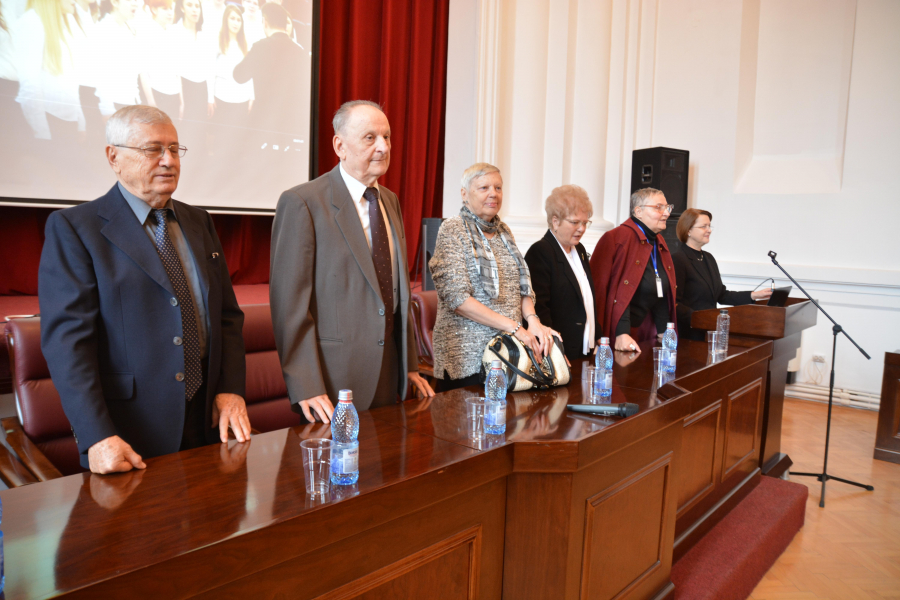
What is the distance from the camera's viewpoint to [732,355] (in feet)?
9.34

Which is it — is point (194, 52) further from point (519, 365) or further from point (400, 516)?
point (400, 516)

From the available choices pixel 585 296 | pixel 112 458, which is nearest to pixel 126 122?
pixel 112 458

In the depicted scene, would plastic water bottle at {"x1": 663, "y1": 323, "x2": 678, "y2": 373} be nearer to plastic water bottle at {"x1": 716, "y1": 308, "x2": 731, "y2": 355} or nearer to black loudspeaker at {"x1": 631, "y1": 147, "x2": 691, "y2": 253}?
plastic water bottle at {"x1": 716, "y1": 308, "x2": 731, "y2": 355}

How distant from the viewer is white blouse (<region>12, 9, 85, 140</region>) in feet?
10.6

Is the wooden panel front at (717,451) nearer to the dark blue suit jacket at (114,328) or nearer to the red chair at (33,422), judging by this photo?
the dark blue suit jacket at (114,328)

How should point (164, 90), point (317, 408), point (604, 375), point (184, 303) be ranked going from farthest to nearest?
point (164, 90) → point (604, 375) → point (317, 408) → point (184, 303)

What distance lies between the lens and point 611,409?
176 cm

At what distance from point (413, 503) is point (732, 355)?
7.01ft

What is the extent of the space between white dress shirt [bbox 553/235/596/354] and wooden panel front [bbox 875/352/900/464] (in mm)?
2448

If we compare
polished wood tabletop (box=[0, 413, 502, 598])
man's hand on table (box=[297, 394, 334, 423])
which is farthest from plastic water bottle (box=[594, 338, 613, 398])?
man's hand on table (box=[297, 394, 334, 423])

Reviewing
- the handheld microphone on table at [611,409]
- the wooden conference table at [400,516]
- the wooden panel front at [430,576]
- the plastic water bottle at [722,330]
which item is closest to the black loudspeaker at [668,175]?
the plastic water bottle at [722,330]

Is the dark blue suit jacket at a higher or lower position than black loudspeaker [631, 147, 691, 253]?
lower

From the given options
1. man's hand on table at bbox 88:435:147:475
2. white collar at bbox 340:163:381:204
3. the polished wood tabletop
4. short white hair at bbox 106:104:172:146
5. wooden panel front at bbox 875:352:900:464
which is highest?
short white hair at bbox 106:104:172:146

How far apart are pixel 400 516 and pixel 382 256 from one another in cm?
87
